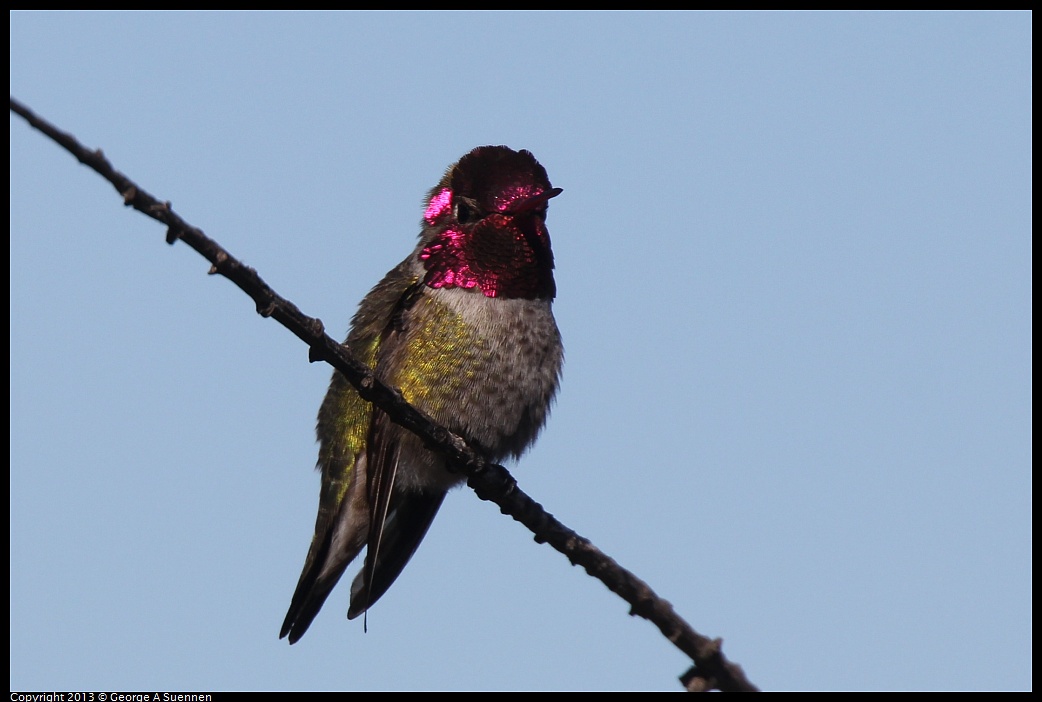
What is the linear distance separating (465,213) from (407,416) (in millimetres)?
2609

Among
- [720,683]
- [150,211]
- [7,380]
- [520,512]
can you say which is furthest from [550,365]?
[150,211]

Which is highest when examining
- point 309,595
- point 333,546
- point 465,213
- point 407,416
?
point 465,213

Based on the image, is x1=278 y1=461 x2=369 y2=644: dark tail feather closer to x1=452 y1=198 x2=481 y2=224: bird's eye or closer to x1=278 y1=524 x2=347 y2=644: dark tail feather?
x1=278 y1=524 x2=347 y2=644: dark tail feather

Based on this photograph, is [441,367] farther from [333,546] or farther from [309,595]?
[309,595]

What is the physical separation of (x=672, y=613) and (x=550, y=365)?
2.53m

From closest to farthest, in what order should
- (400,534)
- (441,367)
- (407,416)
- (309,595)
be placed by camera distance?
Result: (407,416) → (441,367) → (309,595) → (400,534)

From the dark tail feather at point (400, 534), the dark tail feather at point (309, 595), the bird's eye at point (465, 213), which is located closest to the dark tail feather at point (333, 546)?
the dark tail feather at point (309, 595)

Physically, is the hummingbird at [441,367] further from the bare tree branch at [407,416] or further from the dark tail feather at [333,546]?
the bare tree branch at [407,416]

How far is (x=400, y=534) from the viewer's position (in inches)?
242

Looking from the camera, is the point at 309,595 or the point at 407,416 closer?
the point at 407,416

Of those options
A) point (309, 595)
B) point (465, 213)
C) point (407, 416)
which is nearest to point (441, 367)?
point (465, 213)

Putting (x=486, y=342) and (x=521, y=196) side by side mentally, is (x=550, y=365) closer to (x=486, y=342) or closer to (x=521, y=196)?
(x=486, y=342)

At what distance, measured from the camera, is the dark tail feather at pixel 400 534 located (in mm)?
6039

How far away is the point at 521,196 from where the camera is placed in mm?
6062
